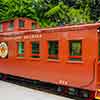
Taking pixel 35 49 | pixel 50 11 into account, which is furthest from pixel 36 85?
pixel 50 11

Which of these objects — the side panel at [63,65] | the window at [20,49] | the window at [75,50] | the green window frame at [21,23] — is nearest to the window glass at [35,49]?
the side panel at [63,65]

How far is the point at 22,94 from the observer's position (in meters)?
12.9

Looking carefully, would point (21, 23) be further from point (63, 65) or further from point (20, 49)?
point (63, 65)

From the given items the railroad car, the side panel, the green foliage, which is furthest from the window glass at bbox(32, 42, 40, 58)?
Answer: the green foliage

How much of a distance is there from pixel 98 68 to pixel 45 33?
3338 mm

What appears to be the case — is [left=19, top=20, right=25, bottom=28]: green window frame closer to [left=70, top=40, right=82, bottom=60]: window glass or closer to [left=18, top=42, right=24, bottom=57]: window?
[left=18, top=42, right=24, bottom=57]: window

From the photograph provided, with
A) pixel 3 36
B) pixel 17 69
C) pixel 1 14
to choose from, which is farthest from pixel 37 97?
pixel 1 14

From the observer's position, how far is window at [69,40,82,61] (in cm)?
1181

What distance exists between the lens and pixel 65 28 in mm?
12453

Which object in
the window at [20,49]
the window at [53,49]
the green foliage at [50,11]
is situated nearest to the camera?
the window at [53,49]

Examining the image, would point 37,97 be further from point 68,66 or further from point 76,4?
point 76,4

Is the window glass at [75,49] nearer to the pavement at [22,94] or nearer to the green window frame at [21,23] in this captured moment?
the pavement at [22,94]

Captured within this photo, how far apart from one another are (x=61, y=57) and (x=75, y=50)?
31.8 inches

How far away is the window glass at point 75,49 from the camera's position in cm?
1182
